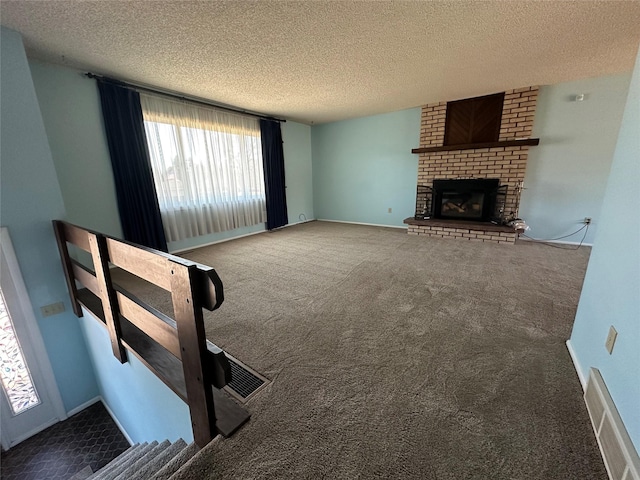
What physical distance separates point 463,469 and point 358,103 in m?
4.74

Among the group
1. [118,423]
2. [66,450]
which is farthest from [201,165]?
[66,450]

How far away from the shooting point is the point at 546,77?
3.50m

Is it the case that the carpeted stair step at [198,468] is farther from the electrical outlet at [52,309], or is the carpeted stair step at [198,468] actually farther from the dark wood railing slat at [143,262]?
the electrical outlet at [52,309]

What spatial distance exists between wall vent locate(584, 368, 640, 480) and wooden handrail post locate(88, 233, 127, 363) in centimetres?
256

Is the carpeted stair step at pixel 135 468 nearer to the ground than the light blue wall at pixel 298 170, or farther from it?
nearer to the ground

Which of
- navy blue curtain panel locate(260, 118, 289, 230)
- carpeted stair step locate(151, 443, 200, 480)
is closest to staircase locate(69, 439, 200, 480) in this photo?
carpeted stair step locate(151, 443, 200, 480)

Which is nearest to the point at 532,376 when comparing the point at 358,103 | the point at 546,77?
the point at 546,77

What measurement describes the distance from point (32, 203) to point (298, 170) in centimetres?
471

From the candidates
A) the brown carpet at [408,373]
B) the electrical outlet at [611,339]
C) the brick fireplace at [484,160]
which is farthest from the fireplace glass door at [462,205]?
the electrical outlet at [611,339]

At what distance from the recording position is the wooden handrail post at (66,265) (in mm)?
2203

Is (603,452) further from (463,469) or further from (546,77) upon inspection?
(546,77)

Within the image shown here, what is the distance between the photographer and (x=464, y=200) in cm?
470

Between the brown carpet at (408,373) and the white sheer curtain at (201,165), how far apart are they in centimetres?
163

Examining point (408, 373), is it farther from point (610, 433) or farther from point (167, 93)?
point (167, 93)
